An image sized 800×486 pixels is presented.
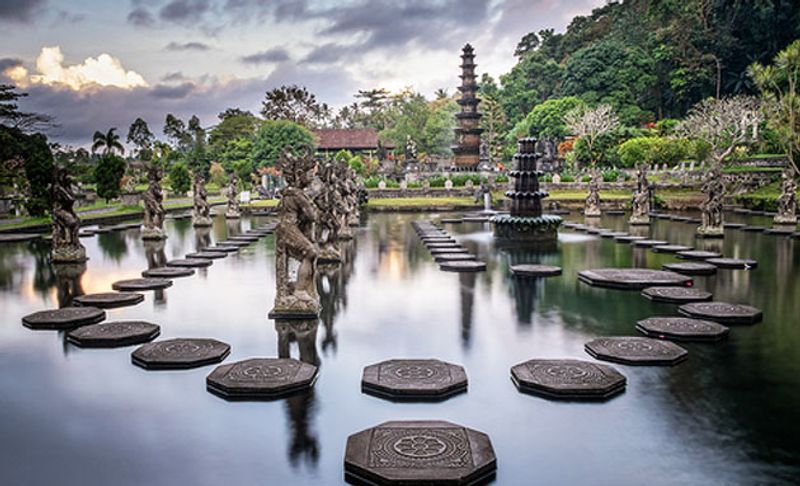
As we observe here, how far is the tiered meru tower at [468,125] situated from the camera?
214 ft

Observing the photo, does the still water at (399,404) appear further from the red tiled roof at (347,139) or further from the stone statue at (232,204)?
the red tiled roof at (347,139)

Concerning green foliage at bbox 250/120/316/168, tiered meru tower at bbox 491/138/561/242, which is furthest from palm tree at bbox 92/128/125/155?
tiered meru tower at bbox 491/138/561/242

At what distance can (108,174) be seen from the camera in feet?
118

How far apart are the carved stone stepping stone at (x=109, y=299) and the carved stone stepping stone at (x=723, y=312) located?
10116 millimetres

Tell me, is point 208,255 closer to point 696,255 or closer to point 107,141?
point 696,255

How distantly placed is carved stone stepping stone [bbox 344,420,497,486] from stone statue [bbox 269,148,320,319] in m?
4.81

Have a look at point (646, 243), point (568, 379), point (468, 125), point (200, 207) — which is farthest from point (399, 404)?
point (468, 125)

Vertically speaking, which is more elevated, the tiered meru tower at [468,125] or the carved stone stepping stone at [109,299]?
the tiered meru tower at [468,125]

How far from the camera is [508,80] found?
250 feet

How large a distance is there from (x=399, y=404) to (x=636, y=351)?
11.6ft

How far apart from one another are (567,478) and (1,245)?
23.7 meters

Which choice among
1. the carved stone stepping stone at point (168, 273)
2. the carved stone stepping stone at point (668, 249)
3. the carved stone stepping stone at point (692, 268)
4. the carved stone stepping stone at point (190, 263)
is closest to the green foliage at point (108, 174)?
the carved stone stepping stone at point (190, 263)

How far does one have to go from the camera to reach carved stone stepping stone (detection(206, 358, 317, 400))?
6918 mm

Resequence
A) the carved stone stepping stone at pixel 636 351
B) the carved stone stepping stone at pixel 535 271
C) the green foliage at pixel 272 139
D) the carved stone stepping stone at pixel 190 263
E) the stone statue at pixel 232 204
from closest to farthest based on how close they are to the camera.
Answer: the carved stone stepping stone at pixel 636 351 → the carved stone stepping stone at pixel 535 271 → the carved stone stepping stone at pixel 190 263 → the stone statue at pixel 232 204 → the green foliage at pixel 272 139
